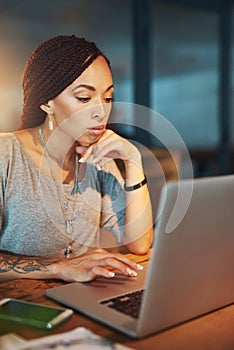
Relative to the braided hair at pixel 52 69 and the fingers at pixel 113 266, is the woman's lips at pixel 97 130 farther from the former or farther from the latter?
the fingers at pixel 113 266

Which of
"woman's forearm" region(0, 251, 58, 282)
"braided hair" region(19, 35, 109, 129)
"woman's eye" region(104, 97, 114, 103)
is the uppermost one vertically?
"braided hair" region(19, 35, 109, 129)

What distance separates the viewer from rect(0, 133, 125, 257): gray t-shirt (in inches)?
62.8

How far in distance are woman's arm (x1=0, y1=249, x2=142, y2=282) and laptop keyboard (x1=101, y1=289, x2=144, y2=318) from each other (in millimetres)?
106

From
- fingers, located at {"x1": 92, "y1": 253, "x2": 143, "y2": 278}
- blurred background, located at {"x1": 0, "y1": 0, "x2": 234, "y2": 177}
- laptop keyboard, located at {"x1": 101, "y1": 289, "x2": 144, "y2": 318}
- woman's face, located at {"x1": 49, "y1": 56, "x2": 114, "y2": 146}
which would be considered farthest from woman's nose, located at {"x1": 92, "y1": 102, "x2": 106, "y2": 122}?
blurred background, located at {"x1": 0, "y1": 0, "x2": 234, "y2": 177}

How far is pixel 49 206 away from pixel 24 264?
291 millimetres

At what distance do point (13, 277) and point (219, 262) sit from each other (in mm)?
587

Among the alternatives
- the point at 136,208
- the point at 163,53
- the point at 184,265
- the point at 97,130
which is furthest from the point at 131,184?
the point at 163,53

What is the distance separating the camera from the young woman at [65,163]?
5.30 ft

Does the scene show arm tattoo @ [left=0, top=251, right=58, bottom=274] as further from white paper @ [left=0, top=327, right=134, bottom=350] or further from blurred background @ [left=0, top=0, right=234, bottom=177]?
blurred background @ [left=0, top=0, right=234, bottom=177]

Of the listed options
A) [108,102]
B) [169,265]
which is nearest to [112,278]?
[169,265]

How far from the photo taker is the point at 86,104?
1.66m

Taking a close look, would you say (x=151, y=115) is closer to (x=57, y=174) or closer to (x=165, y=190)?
(x=57, y=174)

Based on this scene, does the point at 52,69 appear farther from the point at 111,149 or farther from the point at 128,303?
the point at 128,303

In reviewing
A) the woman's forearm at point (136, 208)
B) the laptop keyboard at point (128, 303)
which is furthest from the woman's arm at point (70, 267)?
the woman's forearm at point (136, 208)
